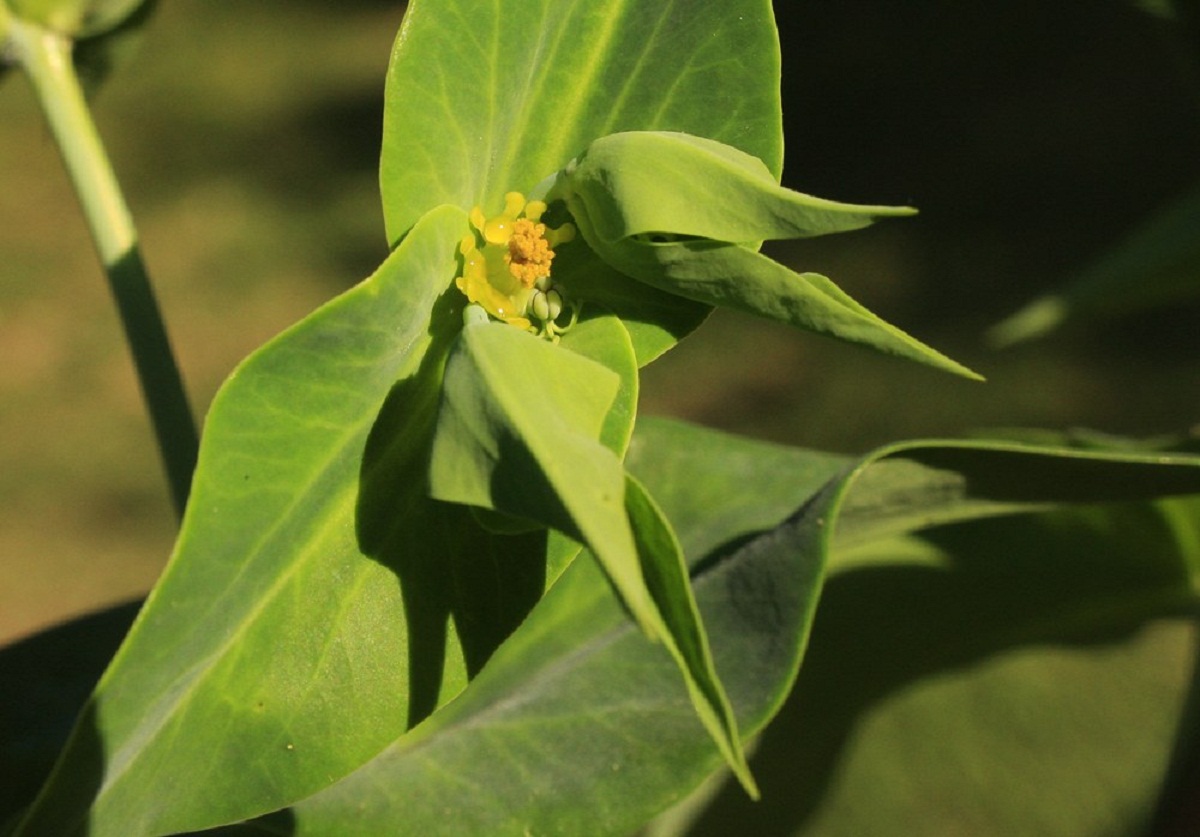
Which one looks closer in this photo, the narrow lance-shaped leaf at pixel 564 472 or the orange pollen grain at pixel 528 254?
the narrow lance-shaped leaf at pixel 564 472

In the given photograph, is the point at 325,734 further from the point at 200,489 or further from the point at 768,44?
the point at 768,44

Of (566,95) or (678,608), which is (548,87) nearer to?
(566,95)

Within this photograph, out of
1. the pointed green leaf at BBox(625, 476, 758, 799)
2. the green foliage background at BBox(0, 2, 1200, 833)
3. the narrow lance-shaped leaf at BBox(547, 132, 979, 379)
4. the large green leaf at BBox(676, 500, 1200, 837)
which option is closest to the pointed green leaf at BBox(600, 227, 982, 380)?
the narrow lance-shaped leaf at BBox(547, 132, 979, 379)

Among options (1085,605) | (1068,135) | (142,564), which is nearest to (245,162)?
(142,564)

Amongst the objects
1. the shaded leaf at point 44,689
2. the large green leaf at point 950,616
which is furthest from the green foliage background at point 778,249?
the shaded leaf at point 44,689

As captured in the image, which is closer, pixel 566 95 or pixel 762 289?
pixel 762 289

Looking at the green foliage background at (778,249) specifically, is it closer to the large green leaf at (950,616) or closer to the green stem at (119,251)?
the large green leaf at (950,616)

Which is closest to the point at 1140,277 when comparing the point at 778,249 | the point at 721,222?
the point at 721,222
